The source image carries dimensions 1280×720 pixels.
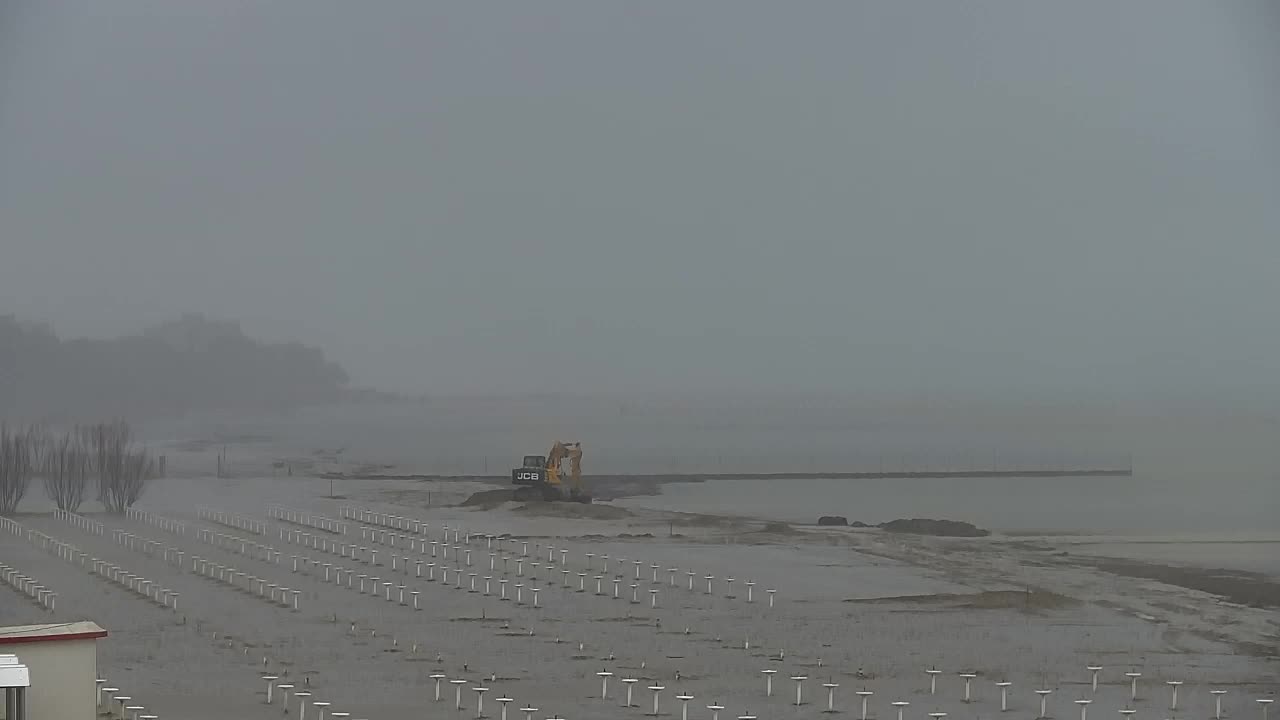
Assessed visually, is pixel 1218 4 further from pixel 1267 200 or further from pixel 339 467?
pixel 339 467

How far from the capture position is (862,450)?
19578 millimetres

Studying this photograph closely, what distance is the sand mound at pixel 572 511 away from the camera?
63.6 ft

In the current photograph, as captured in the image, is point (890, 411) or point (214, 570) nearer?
point (214, 570)

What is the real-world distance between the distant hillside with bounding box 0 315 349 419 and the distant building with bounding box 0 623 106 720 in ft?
16.8

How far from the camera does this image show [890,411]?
19781 millimetres

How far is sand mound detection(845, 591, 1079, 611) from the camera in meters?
18.8

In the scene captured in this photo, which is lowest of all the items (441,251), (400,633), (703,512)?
(400,633)

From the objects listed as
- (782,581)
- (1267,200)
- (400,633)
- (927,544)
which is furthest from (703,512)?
(1267,200)

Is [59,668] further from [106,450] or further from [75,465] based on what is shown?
[106,450]

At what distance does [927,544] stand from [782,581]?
2.05 m

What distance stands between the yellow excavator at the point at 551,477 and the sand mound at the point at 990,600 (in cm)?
357

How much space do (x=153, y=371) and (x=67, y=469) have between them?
152cm

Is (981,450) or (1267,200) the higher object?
(1267,200)

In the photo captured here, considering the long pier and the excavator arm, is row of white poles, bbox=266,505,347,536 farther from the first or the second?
the excavator arm
